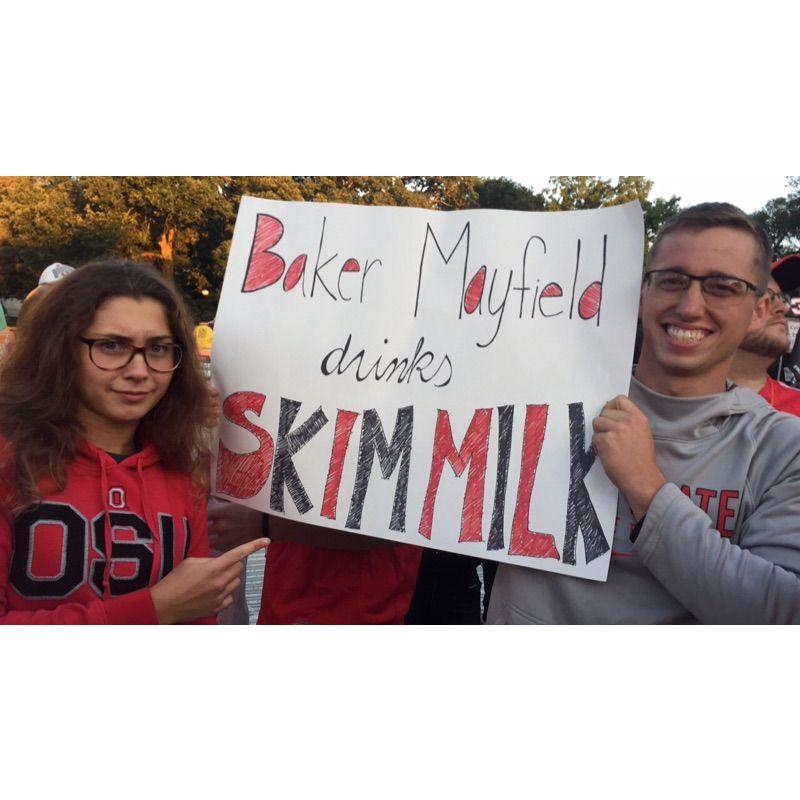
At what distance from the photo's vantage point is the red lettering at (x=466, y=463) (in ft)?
5.00

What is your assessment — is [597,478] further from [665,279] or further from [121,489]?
[121,489]

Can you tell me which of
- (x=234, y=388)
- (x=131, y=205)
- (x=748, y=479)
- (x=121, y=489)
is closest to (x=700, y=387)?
(x=748, y=479)

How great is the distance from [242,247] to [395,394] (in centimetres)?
53

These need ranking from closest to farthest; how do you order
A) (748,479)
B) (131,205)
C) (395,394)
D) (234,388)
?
(748,479) → (395,394) → (234,388) → (131,205)

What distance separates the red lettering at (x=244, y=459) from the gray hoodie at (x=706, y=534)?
2.17 ft

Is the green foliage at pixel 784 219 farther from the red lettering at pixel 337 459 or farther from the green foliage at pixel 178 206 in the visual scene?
the red lettering at pixel 337 459

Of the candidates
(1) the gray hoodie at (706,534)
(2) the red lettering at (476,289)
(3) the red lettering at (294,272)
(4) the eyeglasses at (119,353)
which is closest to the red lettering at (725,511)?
(1) the gray hoodie at (706,534)

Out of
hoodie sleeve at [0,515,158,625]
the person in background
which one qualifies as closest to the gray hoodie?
the person in background

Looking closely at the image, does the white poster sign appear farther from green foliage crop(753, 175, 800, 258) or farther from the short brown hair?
green foliage crop(753, 175, 800, 258)

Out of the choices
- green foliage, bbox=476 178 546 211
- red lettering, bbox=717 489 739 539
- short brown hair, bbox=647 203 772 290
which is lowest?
red lettering, bbox=717 489 739 539

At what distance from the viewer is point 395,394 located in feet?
5.28

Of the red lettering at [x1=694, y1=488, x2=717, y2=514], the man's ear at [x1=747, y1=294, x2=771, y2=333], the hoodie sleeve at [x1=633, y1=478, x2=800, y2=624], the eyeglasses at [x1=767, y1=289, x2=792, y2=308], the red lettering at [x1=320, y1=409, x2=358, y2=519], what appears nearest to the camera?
the hoodie sleeve at [x1=633, y1=478, x2=800, y2=624]

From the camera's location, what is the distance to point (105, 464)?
56.9 inches

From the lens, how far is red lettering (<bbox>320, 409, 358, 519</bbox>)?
1.64m
